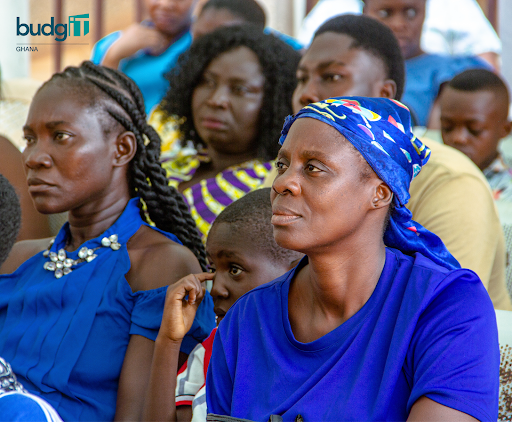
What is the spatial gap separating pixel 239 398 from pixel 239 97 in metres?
1.98

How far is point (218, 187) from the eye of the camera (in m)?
2.93

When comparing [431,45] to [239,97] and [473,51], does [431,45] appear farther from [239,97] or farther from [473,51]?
[239,97]

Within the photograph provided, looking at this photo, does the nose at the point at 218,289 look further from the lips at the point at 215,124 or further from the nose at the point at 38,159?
the lips at the point at 215,124

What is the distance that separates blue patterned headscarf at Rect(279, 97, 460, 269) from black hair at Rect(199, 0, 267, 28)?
331 centimetres

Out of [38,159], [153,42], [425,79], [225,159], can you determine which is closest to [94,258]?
[38,159]

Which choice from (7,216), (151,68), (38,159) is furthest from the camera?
(151,68)

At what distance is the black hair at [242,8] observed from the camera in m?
4.66

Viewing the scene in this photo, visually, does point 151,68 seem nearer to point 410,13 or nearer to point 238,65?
point 238,65

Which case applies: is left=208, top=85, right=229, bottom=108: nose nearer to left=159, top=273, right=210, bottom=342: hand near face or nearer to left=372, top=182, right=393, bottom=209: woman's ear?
left=159, top=273, right=210, bottom=342: hand near face

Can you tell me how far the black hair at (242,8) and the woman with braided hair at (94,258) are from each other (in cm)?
257

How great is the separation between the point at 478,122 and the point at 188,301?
248cm

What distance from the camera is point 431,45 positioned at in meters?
5.13

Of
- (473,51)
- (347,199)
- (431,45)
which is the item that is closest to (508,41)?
(473,51)

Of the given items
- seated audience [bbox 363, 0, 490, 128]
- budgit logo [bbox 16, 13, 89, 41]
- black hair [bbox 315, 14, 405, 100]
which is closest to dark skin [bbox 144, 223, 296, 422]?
black hair [bbox 315, 14, 405, 100]
